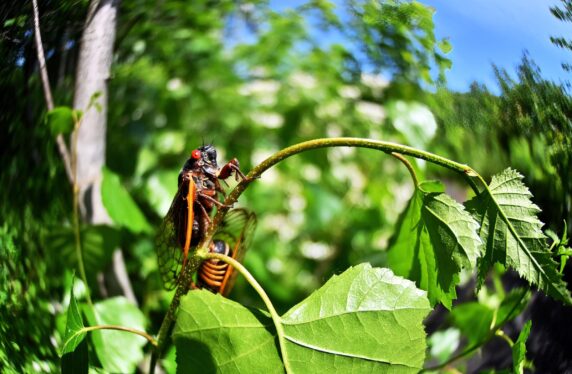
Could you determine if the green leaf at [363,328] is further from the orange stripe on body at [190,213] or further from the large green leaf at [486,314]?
the large green leaf at [486,314]

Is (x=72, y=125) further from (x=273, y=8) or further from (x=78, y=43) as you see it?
(x=273, y=8)

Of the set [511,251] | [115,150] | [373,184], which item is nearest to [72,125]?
[115,150]

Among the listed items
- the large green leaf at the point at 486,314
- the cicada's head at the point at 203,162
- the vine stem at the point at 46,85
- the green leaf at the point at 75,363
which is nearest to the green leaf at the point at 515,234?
the large green leaf at the point at 486,314

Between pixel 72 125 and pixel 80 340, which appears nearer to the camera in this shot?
pixel 80 340

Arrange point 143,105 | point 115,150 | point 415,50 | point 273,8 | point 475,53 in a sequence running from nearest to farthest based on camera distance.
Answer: point 475,53 → point 415,50 → point 273,8 → point 115,150 → point 143,105

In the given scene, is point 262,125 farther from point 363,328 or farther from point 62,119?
point 363,328

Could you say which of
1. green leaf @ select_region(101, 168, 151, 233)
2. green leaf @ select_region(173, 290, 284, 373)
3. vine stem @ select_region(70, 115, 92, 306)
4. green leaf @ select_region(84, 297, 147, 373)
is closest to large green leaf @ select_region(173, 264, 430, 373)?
green leaf @ select_region(173, 290, 284, 373)
